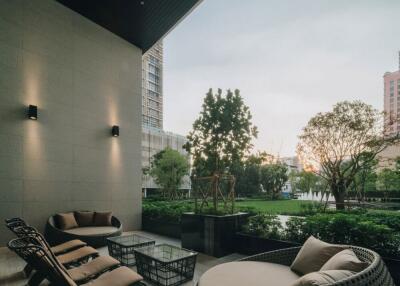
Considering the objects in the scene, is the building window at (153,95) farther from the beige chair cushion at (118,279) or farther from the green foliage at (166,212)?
the beige chair cushion at (118,279)

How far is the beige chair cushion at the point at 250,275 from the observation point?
2269mm

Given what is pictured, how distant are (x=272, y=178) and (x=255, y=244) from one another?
109 ft

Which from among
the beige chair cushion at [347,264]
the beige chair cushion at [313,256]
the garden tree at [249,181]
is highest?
the beige chair cushion at [347,264]

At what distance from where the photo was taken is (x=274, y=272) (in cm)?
255

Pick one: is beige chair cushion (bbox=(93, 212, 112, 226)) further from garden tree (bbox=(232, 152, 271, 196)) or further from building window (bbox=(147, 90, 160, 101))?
building window (bbox=(147, 90, 160, 101))

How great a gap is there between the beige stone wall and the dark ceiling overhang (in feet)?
0.99

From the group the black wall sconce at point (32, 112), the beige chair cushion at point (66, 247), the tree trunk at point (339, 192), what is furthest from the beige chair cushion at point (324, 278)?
the tree trunk at point (339, 192)

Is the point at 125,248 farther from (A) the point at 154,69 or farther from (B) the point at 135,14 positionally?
(A) the point at 154,69

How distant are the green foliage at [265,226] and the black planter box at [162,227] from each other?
2.37m

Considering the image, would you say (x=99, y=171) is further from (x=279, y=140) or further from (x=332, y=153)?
(x=279, y=140)

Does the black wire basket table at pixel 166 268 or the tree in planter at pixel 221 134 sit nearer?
the black wire basket table at pixel 166 268

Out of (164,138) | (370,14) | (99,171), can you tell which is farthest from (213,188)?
(164,138)

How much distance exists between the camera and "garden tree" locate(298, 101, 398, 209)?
12.3 metres

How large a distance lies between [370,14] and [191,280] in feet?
23.9
